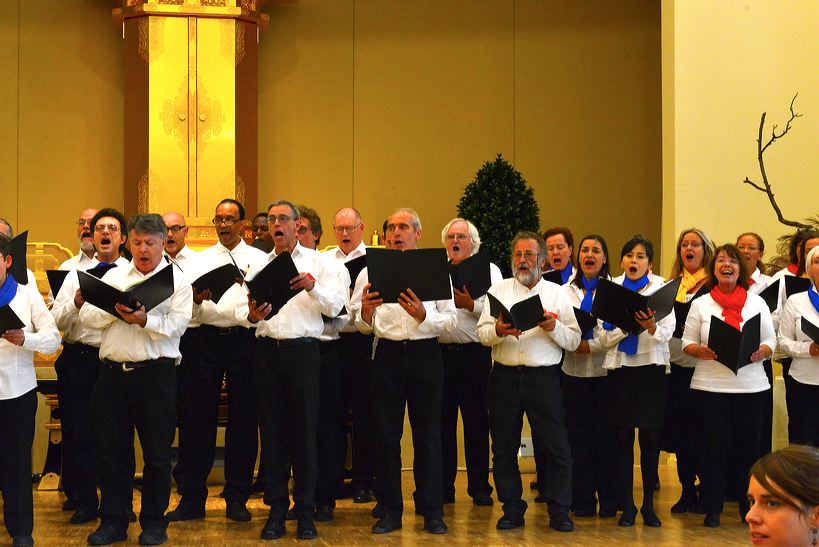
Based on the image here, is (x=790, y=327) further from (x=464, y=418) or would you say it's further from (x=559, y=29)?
(x=559, y=29)

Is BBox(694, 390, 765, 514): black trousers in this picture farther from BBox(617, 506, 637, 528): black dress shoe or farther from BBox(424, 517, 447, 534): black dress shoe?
BBox(424, 517, 447, 534): black dress shoe

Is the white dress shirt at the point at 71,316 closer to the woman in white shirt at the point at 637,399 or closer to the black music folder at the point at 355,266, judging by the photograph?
the black music folder at the point at 355,266

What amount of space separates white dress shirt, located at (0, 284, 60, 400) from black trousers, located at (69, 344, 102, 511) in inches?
23.7

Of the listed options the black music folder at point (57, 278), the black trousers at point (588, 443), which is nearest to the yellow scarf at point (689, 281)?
the black trousers at point (588, 443)

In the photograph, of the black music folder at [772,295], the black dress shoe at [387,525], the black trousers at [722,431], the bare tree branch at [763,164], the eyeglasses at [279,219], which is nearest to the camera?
the eyeglasses at [279,219]

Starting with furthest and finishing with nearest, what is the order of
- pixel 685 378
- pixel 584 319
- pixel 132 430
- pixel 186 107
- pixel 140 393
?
pixel 186 107 < pixel 685 378 < pixel 584 319 < pixel 132 430 < pixel 140 393

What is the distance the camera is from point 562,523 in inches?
210

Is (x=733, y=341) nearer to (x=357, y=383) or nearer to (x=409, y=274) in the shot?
(x=409, y=274)

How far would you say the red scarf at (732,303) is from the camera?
5.50 m

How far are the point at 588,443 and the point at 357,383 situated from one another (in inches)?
49.4

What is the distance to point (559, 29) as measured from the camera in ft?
34.3

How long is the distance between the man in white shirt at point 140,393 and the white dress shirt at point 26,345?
0.63 feet

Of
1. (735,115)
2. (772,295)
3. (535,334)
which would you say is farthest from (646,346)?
(735,115)

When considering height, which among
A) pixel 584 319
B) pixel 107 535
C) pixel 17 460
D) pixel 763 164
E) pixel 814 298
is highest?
pixel 763 164
